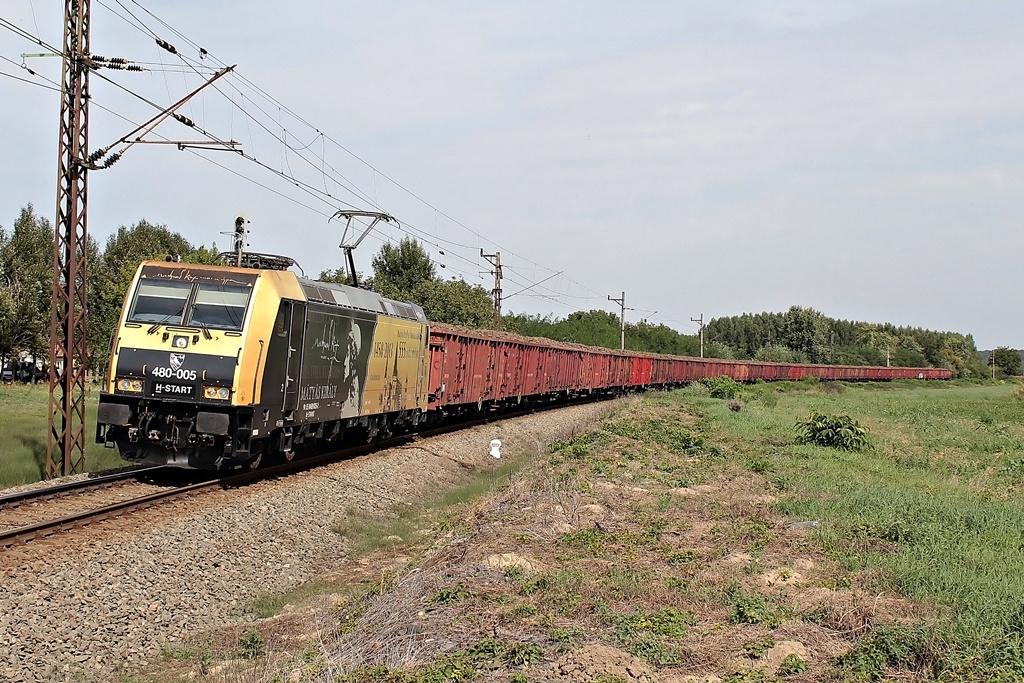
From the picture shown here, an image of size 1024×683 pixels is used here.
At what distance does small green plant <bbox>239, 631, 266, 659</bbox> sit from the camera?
8344mm

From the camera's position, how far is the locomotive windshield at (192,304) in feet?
46.4

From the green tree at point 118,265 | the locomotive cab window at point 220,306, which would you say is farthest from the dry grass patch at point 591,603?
the green tree at point 118,265

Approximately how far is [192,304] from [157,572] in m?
5.38

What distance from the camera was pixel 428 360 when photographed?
2384 centimetres

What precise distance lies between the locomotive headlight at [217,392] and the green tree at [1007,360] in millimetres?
145659

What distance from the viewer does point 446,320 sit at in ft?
217

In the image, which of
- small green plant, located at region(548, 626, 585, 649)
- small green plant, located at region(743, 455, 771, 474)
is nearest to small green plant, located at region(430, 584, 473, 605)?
small green plant, located at region(548, 626, 585, 649)

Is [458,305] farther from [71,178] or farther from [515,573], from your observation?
[515,573]

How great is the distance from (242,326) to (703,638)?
9.21 m

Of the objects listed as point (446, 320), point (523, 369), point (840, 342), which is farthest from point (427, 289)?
point (840, 342)

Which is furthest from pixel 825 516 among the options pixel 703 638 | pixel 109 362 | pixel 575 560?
pixel 109 362

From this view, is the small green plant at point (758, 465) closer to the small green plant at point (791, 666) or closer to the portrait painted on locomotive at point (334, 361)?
the portrait painted on locomotive at point (334, 361)

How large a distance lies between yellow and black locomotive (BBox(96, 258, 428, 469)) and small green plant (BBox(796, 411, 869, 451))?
1138 cm

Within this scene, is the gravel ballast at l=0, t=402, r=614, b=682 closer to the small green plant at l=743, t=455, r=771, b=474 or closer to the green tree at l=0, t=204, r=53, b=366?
the small green plant at l=743, t=455, r=771, b=474
